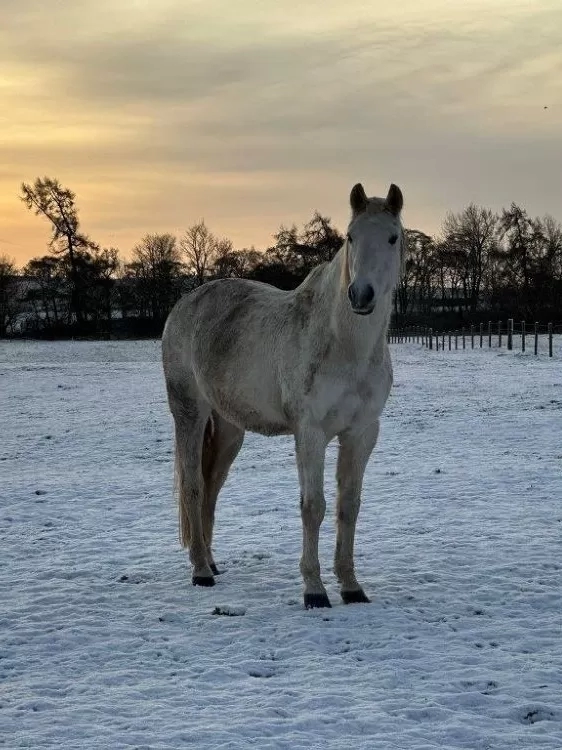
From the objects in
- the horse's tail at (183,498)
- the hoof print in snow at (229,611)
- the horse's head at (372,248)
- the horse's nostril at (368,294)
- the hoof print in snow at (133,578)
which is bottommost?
the hoof print in snow at (133,578)

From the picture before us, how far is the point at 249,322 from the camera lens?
19.3ft

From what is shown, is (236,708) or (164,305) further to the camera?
(164,305)

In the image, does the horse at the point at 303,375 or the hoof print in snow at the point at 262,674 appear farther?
the horse at the point at 303,375

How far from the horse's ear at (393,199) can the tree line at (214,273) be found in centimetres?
5558

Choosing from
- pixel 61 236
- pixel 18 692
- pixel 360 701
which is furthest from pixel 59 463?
pixel 61 236

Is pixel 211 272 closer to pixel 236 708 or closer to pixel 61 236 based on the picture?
pixel 61 236

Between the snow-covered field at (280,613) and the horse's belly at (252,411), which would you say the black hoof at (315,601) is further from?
the horse's belly at (252,411)

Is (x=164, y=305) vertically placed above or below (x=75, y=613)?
above

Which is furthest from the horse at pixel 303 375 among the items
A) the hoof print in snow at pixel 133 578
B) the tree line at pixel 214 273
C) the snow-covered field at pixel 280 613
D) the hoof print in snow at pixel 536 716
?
the tree line at pixel 214 273

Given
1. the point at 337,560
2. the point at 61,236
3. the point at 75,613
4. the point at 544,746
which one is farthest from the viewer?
the point at 61,236

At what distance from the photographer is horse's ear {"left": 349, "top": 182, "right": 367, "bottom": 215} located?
4953 mm

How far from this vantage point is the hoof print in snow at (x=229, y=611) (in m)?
5.11

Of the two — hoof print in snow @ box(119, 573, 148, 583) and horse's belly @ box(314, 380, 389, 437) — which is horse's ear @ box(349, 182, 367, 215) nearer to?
horse's belly @ box(314, 380, 389, 437)

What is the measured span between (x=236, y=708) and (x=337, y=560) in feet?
6.26
